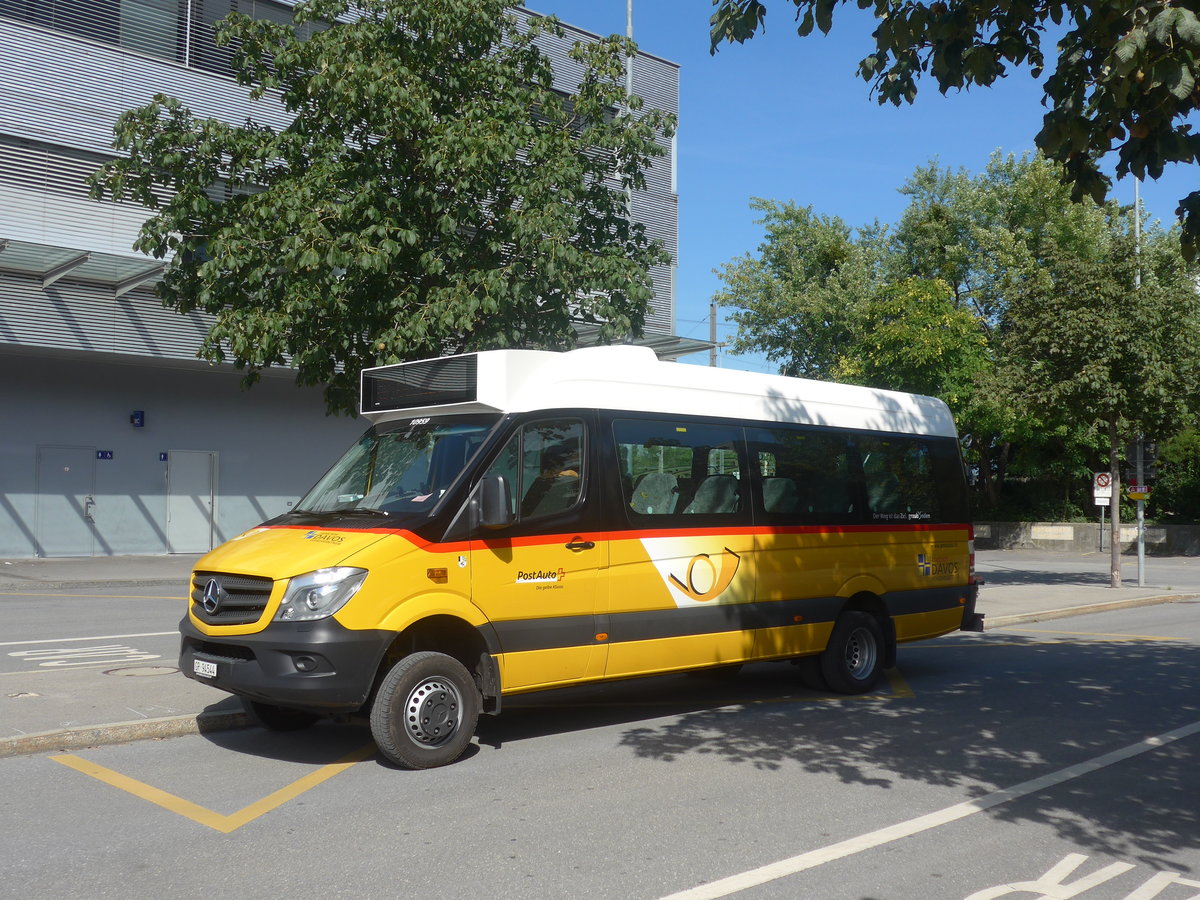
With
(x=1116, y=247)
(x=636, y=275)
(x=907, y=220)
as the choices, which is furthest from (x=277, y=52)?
(x=907, y=220)

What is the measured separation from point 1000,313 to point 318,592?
37702 mm

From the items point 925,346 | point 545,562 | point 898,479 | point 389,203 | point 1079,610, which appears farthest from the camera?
point 925,346

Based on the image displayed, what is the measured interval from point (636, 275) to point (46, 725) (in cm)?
966

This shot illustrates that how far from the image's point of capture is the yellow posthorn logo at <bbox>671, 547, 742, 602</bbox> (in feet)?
27.5

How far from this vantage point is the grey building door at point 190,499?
2711 centimetres

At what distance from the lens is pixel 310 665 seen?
6.56m

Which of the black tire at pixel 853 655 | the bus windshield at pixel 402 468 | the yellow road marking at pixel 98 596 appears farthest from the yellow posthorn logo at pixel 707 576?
the yellow road marking at pixel 98 596

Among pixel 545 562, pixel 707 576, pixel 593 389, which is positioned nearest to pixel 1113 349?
pixel 707 576

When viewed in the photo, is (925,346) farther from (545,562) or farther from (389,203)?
(545,562)

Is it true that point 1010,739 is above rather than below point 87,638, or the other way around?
below

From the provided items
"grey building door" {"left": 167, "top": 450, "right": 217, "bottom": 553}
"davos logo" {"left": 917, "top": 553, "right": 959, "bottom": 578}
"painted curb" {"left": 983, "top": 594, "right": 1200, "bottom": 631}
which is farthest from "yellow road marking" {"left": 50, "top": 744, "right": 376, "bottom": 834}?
"grey building door" {"left": 167, "top": 450, "right": 217, "bottom": 553}

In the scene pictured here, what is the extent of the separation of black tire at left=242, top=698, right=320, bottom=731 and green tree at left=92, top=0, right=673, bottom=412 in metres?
6.30

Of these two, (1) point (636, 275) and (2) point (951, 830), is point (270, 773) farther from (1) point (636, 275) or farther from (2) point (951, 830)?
(1) point (636, 275)

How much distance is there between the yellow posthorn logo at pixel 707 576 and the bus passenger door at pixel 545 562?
856 mm
